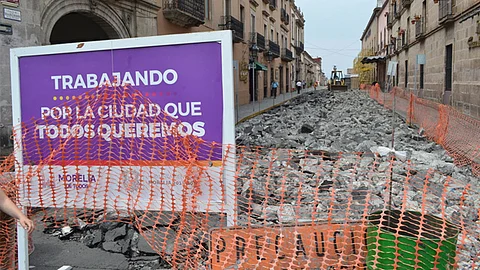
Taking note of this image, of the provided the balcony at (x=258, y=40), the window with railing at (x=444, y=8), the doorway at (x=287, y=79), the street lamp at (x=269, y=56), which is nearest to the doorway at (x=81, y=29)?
the window with railing at (x=444, y=8)

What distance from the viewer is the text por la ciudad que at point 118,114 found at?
3.16 meters

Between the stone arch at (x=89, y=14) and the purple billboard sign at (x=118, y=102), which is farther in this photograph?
the stone arch at (x=89, y=14)

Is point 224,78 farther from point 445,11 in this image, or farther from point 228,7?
point 228,7

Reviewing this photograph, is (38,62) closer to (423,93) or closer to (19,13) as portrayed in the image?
(19,13)

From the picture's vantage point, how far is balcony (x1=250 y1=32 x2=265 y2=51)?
3120cm

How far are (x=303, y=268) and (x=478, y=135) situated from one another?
302 inches

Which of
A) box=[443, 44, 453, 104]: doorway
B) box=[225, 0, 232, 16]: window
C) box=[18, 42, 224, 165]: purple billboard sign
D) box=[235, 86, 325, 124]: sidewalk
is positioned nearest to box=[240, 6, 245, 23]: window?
box=[225, 0, 232, 16]: window

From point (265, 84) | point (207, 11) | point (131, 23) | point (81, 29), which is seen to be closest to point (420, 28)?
point (207, 11)

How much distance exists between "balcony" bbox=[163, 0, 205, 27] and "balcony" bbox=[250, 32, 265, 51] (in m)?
11.9

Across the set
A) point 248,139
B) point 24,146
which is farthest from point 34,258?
point 248,139

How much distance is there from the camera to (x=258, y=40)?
32406mm

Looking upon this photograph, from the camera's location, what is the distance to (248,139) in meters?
11.3

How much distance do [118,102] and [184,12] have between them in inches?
580

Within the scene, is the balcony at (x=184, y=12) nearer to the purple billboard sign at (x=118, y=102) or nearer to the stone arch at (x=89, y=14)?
the stone arch at (x=89, y=14)
